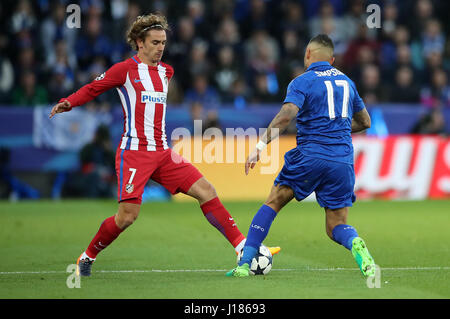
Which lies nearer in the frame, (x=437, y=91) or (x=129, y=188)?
(x=129, y=188)

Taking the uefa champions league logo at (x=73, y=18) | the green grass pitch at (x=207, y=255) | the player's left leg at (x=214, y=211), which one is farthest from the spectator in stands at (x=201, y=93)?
the player's left leg at (x=214, y=211)

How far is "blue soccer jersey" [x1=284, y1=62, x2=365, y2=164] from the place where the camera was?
7230 millimetres

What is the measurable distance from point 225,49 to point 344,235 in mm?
11687

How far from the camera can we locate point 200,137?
644 inches

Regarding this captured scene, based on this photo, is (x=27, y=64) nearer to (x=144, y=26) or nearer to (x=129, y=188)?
(x=144, y=26)

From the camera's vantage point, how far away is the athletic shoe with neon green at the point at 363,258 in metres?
6.82

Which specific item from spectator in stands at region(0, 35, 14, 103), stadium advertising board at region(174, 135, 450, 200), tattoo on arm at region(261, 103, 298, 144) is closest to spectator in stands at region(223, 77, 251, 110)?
stadium advertising board at region(174, 135, 450, 200)

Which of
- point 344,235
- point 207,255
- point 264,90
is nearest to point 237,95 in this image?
point 264,90

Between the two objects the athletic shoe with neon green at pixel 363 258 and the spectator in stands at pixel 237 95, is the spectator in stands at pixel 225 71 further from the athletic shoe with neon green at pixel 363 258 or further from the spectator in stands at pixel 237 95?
the athletic shoe with neon green at pixel 363 258

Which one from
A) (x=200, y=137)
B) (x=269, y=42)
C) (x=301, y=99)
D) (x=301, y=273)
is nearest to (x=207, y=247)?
(x=301, y=273)

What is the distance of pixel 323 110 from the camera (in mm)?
7262

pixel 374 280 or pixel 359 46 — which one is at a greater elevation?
pixel 359 46

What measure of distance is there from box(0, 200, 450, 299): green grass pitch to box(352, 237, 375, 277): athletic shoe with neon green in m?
0.12

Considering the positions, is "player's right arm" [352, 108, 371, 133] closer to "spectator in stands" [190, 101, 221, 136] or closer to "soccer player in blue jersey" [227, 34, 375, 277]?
"soccer player in blue jersey" [227, 34, 375, 277]
